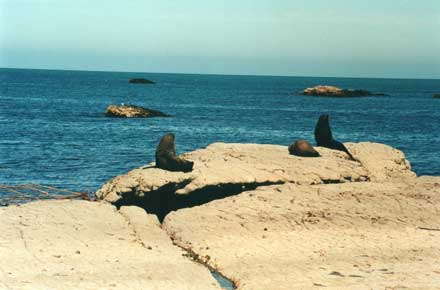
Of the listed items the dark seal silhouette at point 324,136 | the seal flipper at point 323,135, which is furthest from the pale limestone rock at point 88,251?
the seal flipper at point 323,135

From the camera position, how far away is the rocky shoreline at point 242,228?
570 inches

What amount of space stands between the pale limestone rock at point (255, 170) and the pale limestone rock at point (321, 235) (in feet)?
3.25

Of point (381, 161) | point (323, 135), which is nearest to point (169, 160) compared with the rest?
point (323, 135)

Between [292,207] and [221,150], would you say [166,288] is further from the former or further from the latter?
[221,150]

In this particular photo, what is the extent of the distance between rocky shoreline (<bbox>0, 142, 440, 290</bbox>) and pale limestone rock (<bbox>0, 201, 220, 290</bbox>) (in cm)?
3

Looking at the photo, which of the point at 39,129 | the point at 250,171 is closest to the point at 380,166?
the point at 250,171

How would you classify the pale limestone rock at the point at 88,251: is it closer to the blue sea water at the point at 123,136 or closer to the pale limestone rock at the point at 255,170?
the pale limestone rock at the point at 255,170

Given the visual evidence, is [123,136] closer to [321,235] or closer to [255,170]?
[255,170]

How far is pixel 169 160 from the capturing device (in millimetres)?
22656

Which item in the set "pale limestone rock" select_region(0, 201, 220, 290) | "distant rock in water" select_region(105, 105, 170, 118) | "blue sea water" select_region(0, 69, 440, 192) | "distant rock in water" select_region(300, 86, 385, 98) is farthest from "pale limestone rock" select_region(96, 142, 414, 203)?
"distant rock in water" select_region(300, 86, 385, 98)

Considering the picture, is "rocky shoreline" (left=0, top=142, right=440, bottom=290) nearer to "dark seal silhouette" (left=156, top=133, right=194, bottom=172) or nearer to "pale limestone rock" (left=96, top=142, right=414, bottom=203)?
"pale limestone rock" (left=96, top=142, right=414, bottom=203)

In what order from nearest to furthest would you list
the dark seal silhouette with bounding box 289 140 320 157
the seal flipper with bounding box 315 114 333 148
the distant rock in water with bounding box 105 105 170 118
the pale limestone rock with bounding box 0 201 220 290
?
1. the pale limestone rock with bounding box 0 201 220 290
2. the dark seal silhouette with bounding box 289 140 320 157
3. the seal flipper with bounding box 315 114 333 148
4. the distant rock in water with bounding box 105 105 170 118

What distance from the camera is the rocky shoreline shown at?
1448 centimetres

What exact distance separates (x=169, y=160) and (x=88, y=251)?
7.08 m
